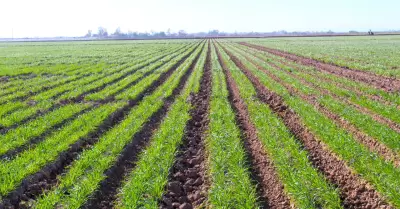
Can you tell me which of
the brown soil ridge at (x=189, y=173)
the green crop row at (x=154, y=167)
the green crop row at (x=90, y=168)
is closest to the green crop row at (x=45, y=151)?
the green crop row at (x=90, y=168)

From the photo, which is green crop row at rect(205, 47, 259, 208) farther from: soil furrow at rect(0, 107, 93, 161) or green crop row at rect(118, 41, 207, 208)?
soil furrow at rect(0, 107, 93, 161)

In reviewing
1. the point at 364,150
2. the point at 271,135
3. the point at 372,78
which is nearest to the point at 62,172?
the point at 271,135

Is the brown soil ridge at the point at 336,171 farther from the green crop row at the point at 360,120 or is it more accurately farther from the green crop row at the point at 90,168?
the green crop row at the point at 90,168

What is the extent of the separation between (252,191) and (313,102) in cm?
939

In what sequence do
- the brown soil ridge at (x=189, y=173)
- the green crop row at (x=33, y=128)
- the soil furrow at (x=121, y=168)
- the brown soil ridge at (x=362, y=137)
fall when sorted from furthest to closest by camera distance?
the green crop row at (x=33, y=128) → the brown soil ridge at (x=362, y=137) → the brown soil ridge at (x=189, y=173) → the soil furrow at (x=121, y=168)

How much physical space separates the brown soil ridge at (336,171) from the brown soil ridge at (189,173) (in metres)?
2.79

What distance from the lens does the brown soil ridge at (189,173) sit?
6820 millimetres

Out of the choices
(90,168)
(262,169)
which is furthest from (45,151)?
(262,169)

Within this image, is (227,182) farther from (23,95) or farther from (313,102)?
(23,95)

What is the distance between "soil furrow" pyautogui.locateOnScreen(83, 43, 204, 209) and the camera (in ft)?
22.0

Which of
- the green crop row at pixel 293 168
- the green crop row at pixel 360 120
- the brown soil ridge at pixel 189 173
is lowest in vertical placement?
the brown soil ridge at pixel 189 173

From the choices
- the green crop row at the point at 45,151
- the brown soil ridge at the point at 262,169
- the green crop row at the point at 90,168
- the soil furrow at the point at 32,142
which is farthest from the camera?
the soil furrow at the point at 32,142

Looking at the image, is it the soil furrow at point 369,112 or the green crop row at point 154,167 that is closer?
the green crop row at point 154,167

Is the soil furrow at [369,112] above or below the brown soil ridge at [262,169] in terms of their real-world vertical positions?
above
